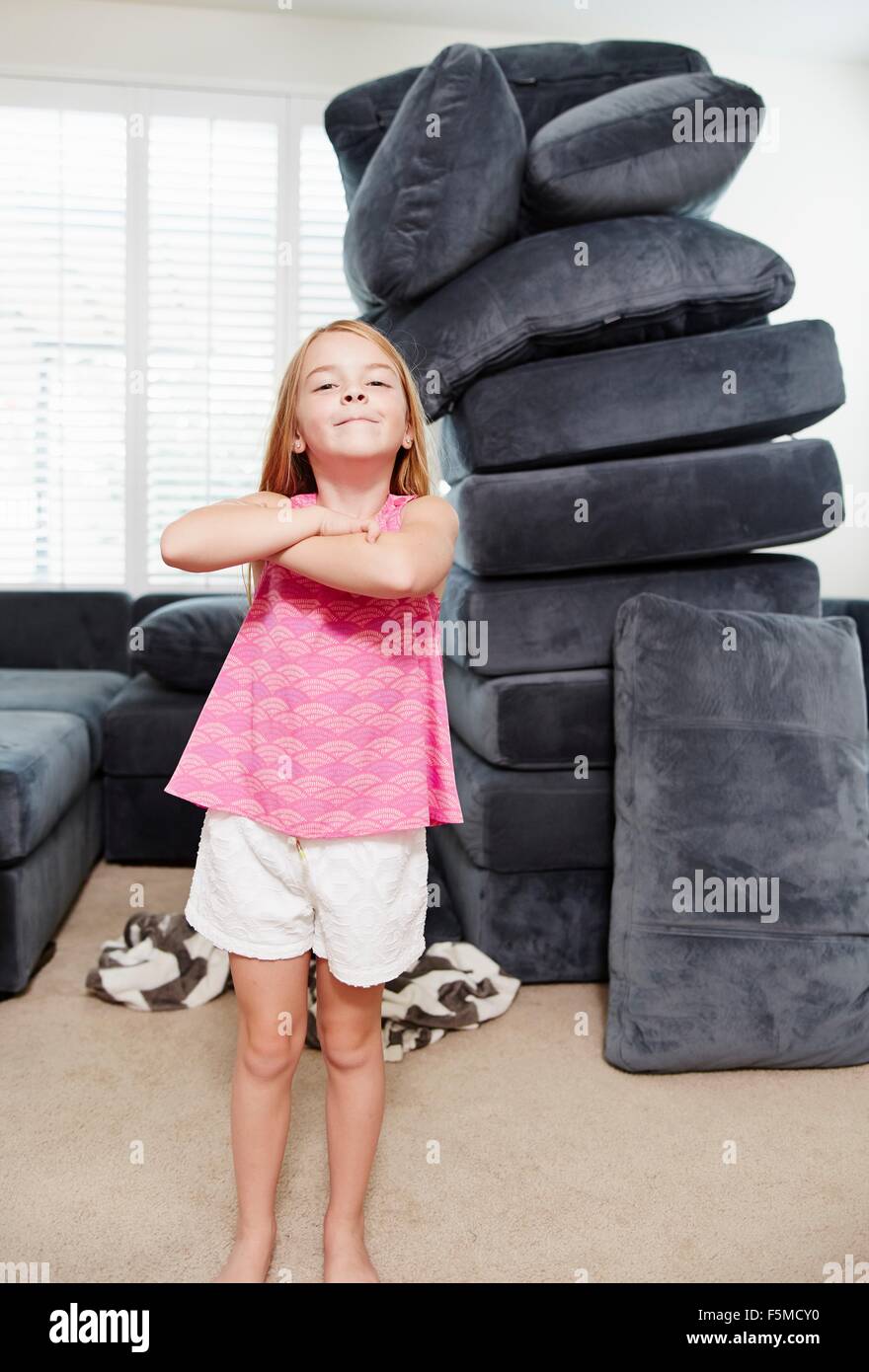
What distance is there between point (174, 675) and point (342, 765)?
5.97ft

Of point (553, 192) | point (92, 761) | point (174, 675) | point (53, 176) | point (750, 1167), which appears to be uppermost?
point (53, 176)

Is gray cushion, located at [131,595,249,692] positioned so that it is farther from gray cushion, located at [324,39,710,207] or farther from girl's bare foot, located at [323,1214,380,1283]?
girl's bare foot, located at [323,1214,380,1283]

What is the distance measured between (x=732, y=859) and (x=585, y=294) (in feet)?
3.07

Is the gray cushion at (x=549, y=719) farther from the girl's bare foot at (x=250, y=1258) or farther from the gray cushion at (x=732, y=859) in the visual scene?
the girl's bare foot at (x=250, y=1258)

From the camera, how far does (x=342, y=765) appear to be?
1133 mm

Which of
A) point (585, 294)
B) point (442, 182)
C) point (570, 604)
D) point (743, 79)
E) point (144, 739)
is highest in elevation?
point (743, 79)

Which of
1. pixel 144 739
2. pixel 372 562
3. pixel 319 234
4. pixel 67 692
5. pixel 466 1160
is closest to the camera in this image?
pixel 372 562

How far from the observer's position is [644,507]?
1880 mm

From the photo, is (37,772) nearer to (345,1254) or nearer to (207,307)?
(345,1254)

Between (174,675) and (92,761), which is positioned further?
(174,675)

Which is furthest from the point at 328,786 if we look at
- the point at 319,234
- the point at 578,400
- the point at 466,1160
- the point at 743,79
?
the point at 743,79

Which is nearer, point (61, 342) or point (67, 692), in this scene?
point (67, 692)
